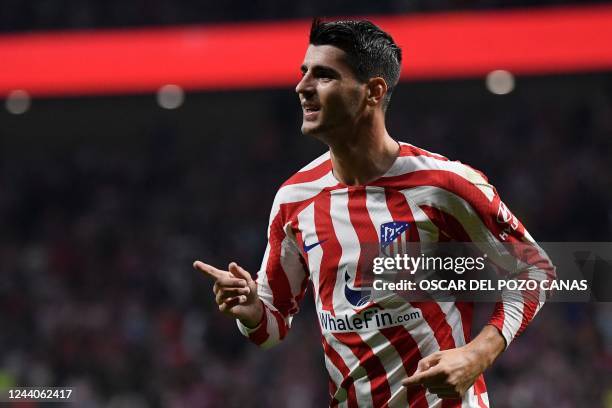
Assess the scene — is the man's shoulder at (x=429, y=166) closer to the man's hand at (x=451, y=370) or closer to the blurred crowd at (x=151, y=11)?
the man's hand at (x=451, y=370)

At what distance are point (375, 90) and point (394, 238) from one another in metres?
0.40

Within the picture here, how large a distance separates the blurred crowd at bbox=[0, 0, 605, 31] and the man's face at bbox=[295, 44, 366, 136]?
6978 mm

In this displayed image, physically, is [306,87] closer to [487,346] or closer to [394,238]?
[394,238]

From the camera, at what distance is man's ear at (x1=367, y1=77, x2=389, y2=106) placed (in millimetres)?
2596

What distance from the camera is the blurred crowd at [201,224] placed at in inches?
307

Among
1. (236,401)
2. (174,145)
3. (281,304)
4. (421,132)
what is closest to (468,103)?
(421,132)

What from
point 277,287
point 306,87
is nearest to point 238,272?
point 277,287

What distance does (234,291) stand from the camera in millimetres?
2465

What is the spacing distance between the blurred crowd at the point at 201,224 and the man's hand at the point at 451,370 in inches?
202

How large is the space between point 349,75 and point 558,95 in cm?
831

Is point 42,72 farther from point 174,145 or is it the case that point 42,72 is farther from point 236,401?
point 236,401

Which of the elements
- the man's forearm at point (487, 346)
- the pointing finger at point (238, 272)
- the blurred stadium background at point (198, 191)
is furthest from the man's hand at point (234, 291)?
the blurred stadium background at point (198, 191)

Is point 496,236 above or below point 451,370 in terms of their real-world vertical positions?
above

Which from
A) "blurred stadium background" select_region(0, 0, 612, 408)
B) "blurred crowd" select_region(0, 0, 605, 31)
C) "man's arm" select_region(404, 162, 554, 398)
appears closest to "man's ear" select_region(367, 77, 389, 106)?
"man's arm" select_region(404, 162, 554, 398)
